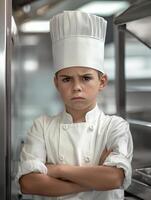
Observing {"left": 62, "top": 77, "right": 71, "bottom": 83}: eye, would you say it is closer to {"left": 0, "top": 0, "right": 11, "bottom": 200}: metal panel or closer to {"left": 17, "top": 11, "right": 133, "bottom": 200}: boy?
{"left": 17, "top": 11, "right": 133, "bottom": 200}: boy

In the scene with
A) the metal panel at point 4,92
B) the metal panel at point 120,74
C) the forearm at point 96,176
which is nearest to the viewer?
the forearm at point 96,176

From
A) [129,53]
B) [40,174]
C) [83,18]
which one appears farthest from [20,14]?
[40,174]

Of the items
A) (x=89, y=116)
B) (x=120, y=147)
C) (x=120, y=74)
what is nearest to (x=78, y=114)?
(x=89, y=116)

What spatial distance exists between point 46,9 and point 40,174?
131cm

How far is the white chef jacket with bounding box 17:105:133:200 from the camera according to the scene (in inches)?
33.5

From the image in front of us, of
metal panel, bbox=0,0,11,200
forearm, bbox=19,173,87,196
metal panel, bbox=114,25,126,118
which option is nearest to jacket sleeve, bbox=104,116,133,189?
forearm, bbox=19,173,87,196

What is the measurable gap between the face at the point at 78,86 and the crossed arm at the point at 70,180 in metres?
0.16

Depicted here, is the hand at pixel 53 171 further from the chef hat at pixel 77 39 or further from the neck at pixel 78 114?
the chef hat at pixel 77 39

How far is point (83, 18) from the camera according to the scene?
86 cm

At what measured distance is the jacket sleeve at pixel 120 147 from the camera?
0.81 metres

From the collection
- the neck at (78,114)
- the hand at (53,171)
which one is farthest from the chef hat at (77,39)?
the hand at (53,171)

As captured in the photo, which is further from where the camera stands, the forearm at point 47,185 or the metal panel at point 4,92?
the metal panel at point 4,92

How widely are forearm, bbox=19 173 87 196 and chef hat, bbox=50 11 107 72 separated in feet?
0.92

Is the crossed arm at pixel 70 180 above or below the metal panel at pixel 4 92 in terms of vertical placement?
below
